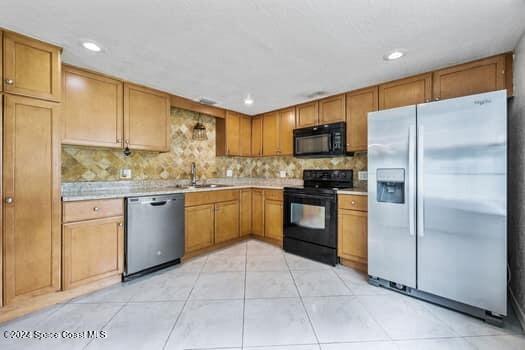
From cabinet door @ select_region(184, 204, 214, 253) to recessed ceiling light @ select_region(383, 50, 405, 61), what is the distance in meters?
2.65

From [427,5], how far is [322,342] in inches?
89.3

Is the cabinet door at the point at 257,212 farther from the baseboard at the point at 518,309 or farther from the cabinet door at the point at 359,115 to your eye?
the baseboard at the point at 518,309

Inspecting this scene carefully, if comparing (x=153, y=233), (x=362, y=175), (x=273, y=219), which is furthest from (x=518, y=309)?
(x=153, y=233)

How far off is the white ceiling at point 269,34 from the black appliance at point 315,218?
54.1 inches

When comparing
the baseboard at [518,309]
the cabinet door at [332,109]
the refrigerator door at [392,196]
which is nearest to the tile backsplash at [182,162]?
the cabinet door at [332,109]

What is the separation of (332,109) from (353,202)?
1.33 m

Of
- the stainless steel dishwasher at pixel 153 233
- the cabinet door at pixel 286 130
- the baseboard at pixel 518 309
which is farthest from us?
the cabinet door at pixel 286 130

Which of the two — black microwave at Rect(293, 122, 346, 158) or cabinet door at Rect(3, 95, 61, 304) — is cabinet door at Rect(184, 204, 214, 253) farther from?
black microwave at Rect(293, 122, 346, 158)

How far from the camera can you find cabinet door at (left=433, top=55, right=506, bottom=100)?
2.04 meters

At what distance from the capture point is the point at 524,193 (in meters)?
1.72

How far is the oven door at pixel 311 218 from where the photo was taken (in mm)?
2811

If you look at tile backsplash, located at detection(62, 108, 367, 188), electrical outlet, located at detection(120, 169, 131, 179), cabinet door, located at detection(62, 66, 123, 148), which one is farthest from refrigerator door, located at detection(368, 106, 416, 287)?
electrical outlet, located at detection(120, 169, 131, 179)

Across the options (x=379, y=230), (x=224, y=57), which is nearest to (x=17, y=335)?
(x=224, y=57)

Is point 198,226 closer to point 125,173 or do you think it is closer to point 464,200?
point 125,173
